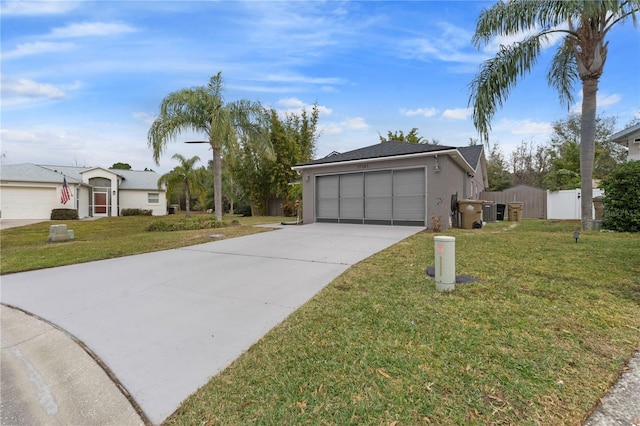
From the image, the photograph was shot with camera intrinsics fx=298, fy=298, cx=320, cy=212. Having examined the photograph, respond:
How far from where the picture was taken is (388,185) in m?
11.7

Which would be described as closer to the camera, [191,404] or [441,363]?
[191,404]

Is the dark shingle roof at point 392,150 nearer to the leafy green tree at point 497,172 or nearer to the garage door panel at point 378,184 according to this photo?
the garage door panel at point 378,184

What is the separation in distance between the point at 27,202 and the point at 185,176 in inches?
393

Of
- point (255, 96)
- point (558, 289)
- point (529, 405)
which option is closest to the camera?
point (529, 405)

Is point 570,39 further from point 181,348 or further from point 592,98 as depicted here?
point 181,348

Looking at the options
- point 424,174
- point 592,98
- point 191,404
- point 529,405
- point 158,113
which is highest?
point 158,113

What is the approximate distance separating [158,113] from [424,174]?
11336 millimetres

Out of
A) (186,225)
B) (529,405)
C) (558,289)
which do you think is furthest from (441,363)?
(186,225)

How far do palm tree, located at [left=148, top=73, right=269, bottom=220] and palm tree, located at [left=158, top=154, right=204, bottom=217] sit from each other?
11699 millimetres

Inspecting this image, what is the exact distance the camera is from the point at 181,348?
2.88 m

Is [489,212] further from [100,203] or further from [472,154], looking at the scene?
[100,203]

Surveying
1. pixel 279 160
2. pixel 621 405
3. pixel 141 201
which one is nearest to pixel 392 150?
pixel 621 405

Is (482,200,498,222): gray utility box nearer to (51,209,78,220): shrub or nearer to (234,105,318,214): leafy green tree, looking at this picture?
(234,105,318,214): leafy green tree

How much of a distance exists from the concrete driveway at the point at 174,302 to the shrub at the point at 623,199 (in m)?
7.07
